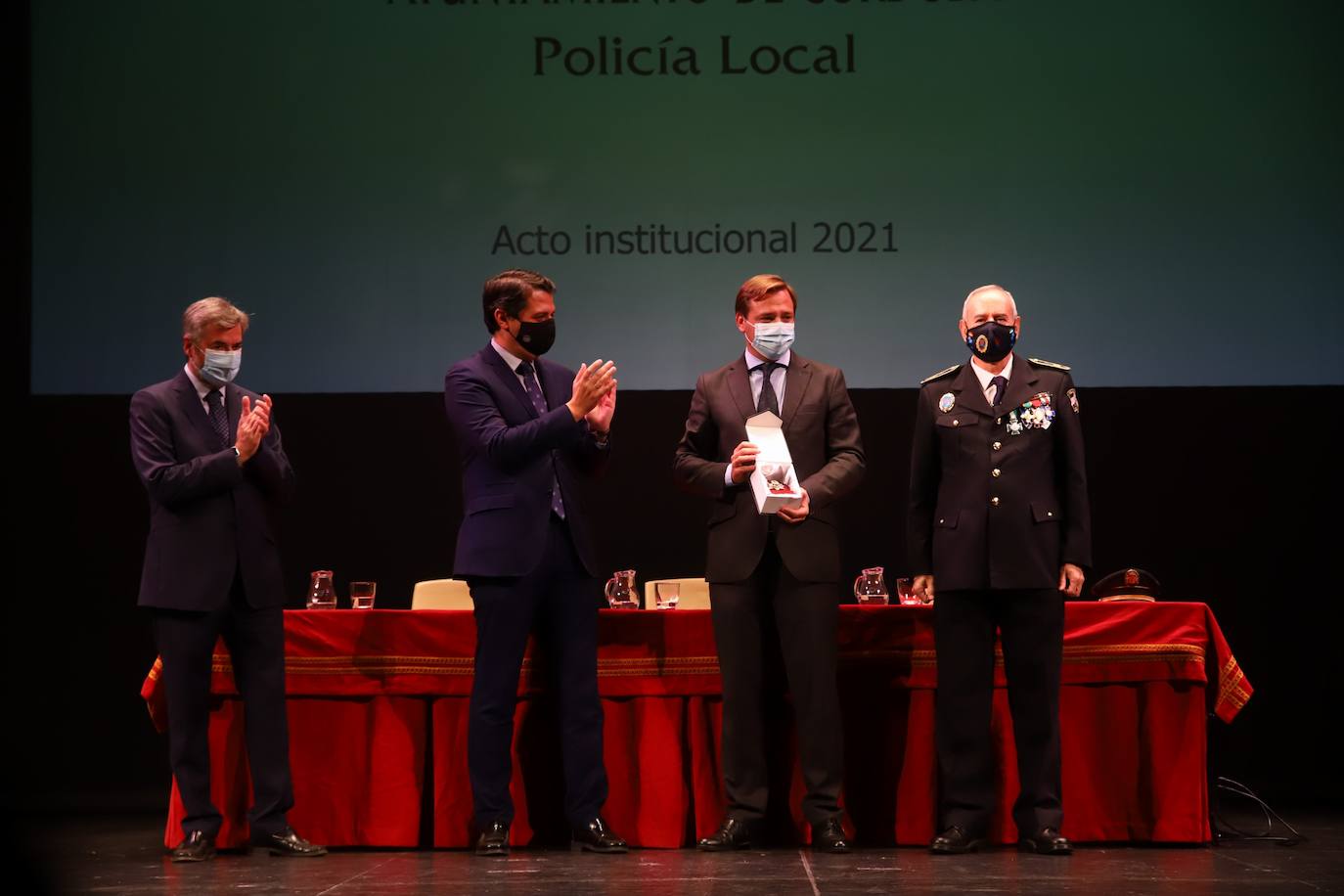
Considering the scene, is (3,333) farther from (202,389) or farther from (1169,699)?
(1169,699)

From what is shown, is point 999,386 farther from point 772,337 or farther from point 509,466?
point 509,466

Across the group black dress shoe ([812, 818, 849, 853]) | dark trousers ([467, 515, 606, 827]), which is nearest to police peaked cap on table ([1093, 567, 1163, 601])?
black dress shoe ([812, 818, 849, 853])

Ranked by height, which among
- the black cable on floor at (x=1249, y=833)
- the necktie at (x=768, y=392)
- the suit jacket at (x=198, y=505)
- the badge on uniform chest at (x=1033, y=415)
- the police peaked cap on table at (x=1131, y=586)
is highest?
the necktie at (x=768, y=392)

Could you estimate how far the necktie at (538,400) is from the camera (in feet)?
13.6

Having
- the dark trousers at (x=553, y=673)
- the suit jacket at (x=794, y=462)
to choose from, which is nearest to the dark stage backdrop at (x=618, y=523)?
the suit jacket at (x=794, y=462)

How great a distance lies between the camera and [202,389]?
427cm

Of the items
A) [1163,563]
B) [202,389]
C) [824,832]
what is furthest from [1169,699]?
[202,389]

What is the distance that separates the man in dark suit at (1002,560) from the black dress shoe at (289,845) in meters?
1.80

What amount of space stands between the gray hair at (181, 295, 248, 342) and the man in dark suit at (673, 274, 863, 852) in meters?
1.40

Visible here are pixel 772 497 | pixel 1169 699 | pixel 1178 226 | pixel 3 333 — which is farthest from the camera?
pixel 3 333

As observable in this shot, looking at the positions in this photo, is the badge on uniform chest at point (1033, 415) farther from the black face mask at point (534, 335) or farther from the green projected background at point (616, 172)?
the green projected background at point (616, 172)

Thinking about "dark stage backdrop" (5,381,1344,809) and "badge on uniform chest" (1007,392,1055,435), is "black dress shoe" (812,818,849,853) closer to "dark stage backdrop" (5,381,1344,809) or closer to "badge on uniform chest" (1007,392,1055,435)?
"badge on uniform chest" (1007,392,1055,435)

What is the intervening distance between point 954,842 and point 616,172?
3.23 m

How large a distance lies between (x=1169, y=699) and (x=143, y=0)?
16.1ft
